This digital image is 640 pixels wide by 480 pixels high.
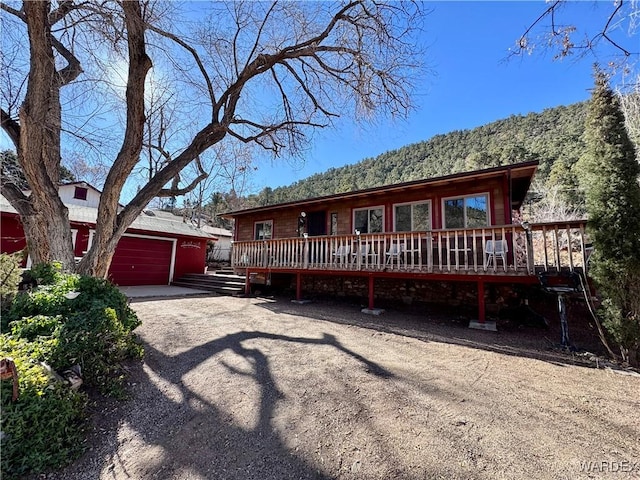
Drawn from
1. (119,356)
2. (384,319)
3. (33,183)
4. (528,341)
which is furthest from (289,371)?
(33,183)

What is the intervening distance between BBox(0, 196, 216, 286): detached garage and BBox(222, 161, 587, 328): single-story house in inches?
182

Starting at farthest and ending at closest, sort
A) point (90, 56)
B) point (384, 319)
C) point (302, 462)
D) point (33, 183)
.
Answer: point (384, 319) < point (90, 56) < point (33, 183) < point (302, 462)

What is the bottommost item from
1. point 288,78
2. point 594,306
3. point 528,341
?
point 528,341

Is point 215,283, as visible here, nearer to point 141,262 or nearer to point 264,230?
point 264,230

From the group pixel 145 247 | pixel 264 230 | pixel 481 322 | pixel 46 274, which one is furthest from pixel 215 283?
pixel 481 322

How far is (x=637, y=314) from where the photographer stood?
12.5 ft

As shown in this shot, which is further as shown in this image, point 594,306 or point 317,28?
point 317,28

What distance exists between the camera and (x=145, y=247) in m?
12.8

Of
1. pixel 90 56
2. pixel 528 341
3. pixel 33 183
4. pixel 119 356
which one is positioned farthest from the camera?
pixel 90 56

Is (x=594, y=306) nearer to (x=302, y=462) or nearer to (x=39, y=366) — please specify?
(x=302, y=462)

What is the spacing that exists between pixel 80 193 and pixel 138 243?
19.1 ft

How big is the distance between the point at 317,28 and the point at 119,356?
7.36m

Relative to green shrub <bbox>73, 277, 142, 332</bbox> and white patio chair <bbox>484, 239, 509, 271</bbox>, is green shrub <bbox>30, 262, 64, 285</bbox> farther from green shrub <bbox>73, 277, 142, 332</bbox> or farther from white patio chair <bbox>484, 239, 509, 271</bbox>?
white patio chair <bbox>484, 239, 509, 271</bbox>

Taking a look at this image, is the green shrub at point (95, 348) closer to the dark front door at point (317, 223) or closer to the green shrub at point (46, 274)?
the green shrub at point (46, 274)
